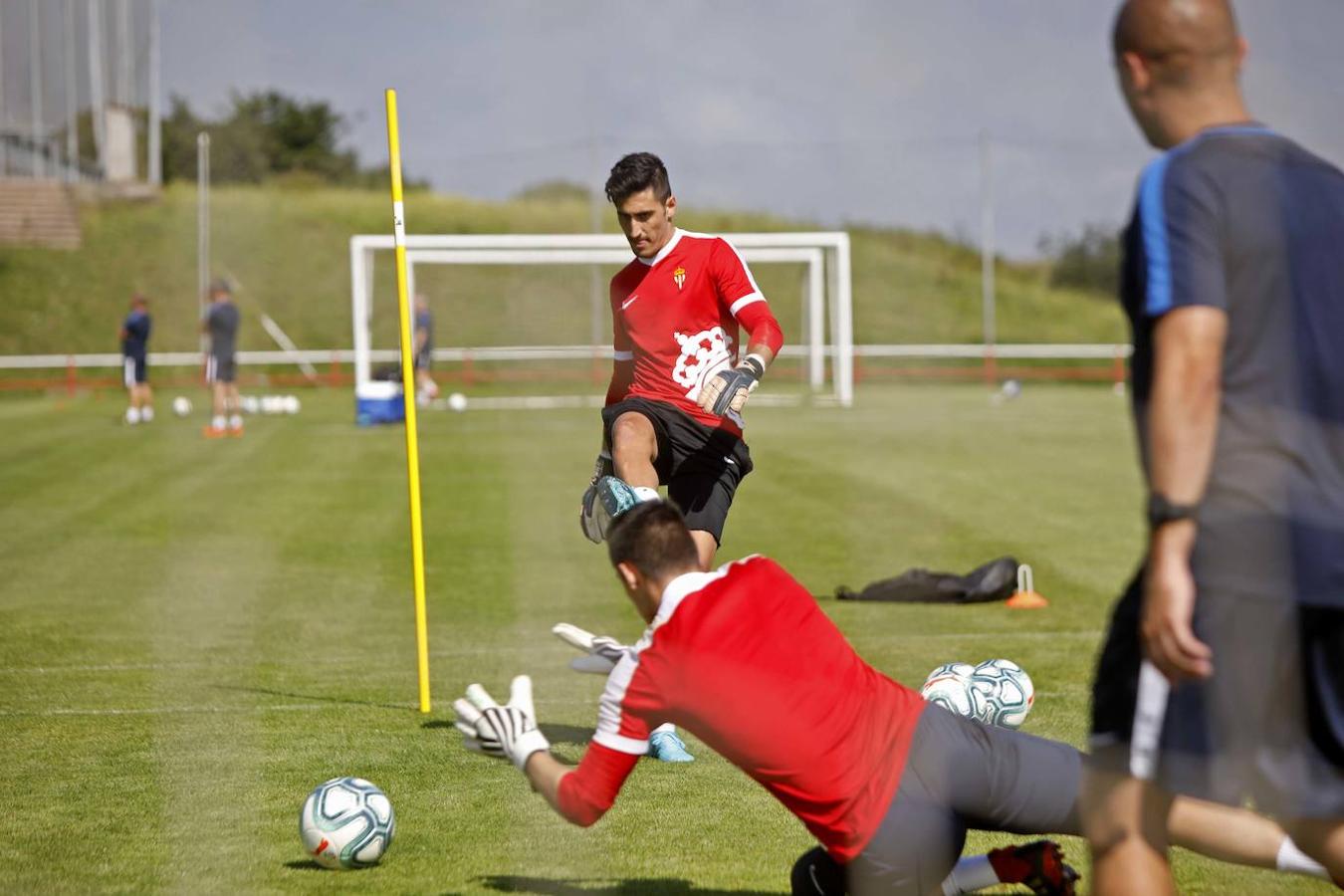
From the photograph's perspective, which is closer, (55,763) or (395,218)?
(55,763)

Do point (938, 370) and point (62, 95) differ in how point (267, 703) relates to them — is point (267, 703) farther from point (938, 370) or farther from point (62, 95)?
A: point (62, 95)

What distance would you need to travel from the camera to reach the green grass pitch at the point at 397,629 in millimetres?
5059

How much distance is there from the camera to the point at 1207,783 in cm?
312

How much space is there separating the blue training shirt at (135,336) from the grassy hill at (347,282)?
44.0ft

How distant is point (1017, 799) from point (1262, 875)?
1.24 m

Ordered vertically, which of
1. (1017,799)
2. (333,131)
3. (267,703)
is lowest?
(267,703)

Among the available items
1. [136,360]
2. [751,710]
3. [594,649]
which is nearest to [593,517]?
[594,649]

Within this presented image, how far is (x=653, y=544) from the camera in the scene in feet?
12.7

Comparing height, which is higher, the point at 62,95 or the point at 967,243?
the point at 62,95

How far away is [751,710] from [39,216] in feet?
156

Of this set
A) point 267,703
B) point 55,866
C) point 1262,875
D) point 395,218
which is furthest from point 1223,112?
point 267,703

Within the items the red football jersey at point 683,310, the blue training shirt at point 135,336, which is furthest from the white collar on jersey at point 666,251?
the blue training shirt at point 135,336

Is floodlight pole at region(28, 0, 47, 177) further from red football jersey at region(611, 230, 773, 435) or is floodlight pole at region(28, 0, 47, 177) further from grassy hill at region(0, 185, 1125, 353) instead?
red football jersey at region(611, 230, 773, 435)

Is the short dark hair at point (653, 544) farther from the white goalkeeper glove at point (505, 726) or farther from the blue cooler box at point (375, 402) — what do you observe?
the blue cooler box at point (375, 402)
